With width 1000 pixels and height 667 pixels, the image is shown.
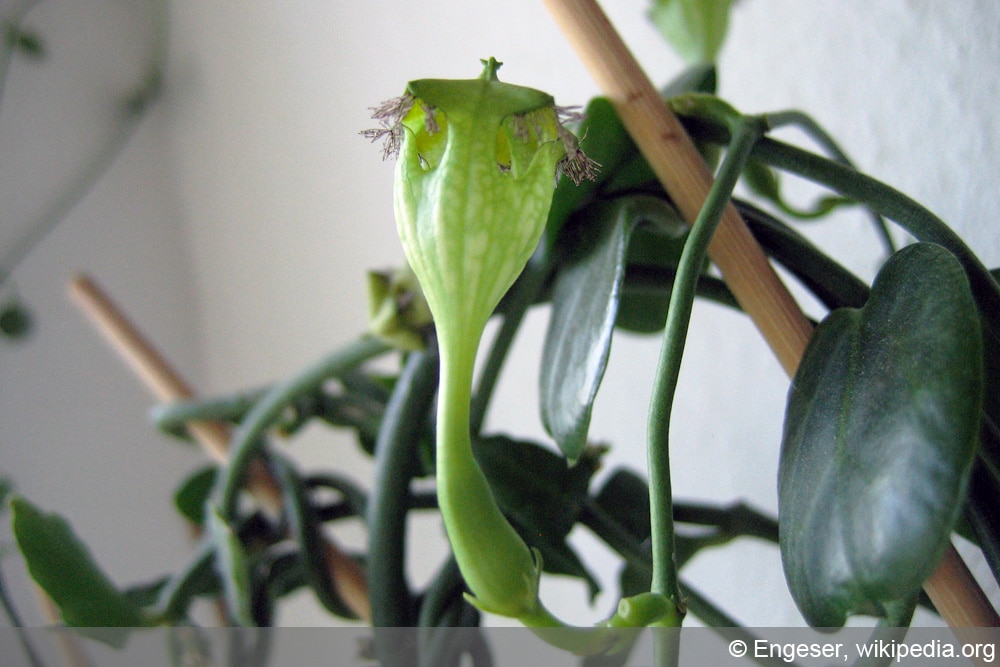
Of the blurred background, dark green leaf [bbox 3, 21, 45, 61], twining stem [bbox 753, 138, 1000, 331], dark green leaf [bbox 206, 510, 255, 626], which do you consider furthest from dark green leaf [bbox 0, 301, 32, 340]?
twining stem [bbox 753, 138, 1000, 331]

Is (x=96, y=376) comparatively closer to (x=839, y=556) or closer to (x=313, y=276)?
(x=313, y=276)

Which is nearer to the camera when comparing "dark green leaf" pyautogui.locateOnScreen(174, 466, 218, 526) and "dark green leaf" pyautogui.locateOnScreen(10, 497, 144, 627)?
"dark green leaf" pyautogui.locateOnScreen(10, 497, 144, 627)

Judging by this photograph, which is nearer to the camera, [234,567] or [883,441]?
[883,441]

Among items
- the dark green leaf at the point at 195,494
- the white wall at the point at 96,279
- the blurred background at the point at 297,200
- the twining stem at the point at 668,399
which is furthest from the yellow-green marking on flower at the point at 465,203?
the white wall at the point at 96,279

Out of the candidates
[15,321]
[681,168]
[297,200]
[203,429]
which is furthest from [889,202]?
[15,321]

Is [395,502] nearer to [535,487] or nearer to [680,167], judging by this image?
[535,487]

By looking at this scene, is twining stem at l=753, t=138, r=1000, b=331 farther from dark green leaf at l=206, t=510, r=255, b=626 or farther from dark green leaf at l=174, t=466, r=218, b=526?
dark green leaf at l=174, t=466, r=218, b=526
